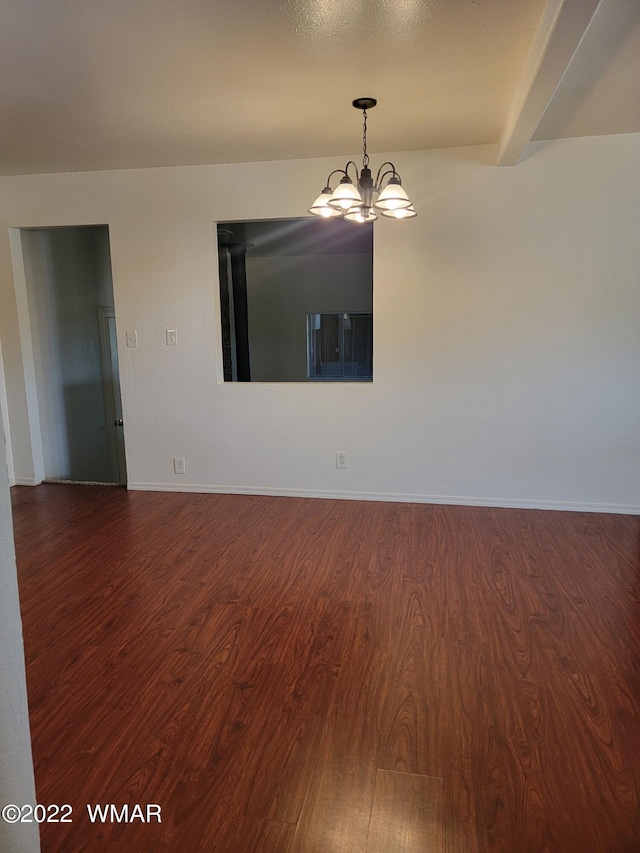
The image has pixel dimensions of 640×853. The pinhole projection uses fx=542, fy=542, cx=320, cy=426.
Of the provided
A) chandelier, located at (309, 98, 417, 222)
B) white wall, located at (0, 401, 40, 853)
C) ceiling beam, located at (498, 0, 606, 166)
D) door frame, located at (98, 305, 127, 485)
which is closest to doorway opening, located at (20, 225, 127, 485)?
door frame, located at (98, 305, 127, 485)

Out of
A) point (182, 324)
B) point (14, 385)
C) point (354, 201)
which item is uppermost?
point (354, 201)

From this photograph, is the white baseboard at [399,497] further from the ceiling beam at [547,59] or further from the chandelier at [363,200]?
the ceiling beam at [547,59]

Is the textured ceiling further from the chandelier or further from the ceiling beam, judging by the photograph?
the chandelier

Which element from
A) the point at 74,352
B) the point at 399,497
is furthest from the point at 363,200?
the point at 74,352

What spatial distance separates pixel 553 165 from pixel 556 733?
332 centimetres

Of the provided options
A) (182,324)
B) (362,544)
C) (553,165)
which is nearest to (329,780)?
Answer: (362,544)

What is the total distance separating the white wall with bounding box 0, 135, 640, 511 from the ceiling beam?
2.41 ft

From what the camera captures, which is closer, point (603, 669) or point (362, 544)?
point (603, 669)

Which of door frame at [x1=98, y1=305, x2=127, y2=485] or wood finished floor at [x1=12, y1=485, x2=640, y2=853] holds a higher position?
door frame at [x1=98, y1=305, x2=127, y2=485]

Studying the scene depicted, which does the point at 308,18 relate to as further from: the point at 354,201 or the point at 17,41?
the point at 17,41

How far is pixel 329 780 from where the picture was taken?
1.61 m

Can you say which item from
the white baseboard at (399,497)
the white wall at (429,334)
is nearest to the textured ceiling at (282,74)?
the white wall at (429,334)

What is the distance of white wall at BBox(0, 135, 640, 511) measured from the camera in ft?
11.9

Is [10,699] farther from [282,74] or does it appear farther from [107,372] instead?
[107,372]
